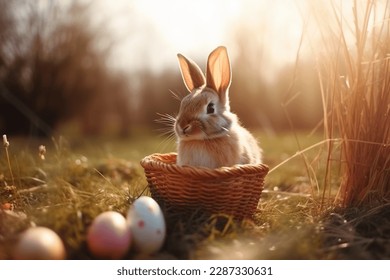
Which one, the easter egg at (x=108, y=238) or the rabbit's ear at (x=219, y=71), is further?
the rabbit's ear at (x=219, y=71)


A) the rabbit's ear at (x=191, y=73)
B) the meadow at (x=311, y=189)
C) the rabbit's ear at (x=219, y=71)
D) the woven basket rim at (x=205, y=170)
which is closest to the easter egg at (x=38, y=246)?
the meadow at (x=311, y=189)

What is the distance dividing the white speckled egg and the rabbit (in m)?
0.61

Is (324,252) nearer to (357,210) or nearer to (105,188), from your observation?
(357,210)

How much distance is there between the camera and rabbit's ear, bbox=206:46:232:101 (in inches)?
111

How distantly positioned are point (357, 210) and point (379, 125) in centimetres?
51

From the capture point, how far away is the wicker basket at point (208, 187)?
2365 mm

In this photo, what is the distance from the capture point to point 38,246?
1.81 meters

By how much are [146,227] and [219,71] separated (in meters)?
1.25

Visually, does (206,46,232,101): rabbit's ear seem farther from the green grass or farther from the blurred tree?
the blurred tree

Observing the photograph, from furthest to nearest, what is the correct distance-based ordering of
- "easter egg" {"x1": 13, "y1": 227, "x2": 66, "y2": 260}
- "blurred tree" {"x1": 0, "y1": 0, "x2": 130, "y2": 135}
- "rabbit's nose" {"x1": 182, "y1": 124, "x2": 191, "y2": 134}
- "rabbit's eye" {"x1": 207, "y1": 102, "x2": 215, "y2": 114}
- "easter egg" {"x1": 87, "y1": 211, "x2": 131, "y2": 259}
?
1. "blurred tree" {"x1": 0, "y1": 0, "x2": 130, "y2": 135}
2. "rabbit's eye" {"x1": 207, "y1": 102, "x2": 215, "y2": 114}
3. "rabbit's nose" {"x1": 182, "y1": 124, "x2": 191, "y2": 134}
4. "easter egg" {"x1": 87, "y1": 211, "x2": 131, "y2": 259}
5. "easter egg" {"x1": 13, "y1": 227, "x2": 66, "y2": 260}

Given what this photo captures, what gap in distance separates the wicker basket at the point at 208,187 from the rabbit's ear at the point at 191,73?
2.40 feet

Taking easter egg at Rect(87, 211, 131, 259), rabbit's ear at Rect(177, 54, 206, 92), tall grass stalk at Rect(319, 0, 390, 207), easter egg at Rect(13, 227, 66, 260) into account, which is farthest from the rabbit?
easter egg at Rect(13, 227, 66, 260)

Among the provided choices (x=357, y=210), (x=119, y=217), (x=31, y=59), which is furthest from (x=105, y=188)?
(x=31, y=59)

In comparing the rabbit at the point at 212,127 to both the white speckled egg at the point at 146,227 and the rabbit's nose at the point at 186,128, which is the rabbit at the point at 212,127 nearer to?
the rabbit's nose at the point at 186,128
